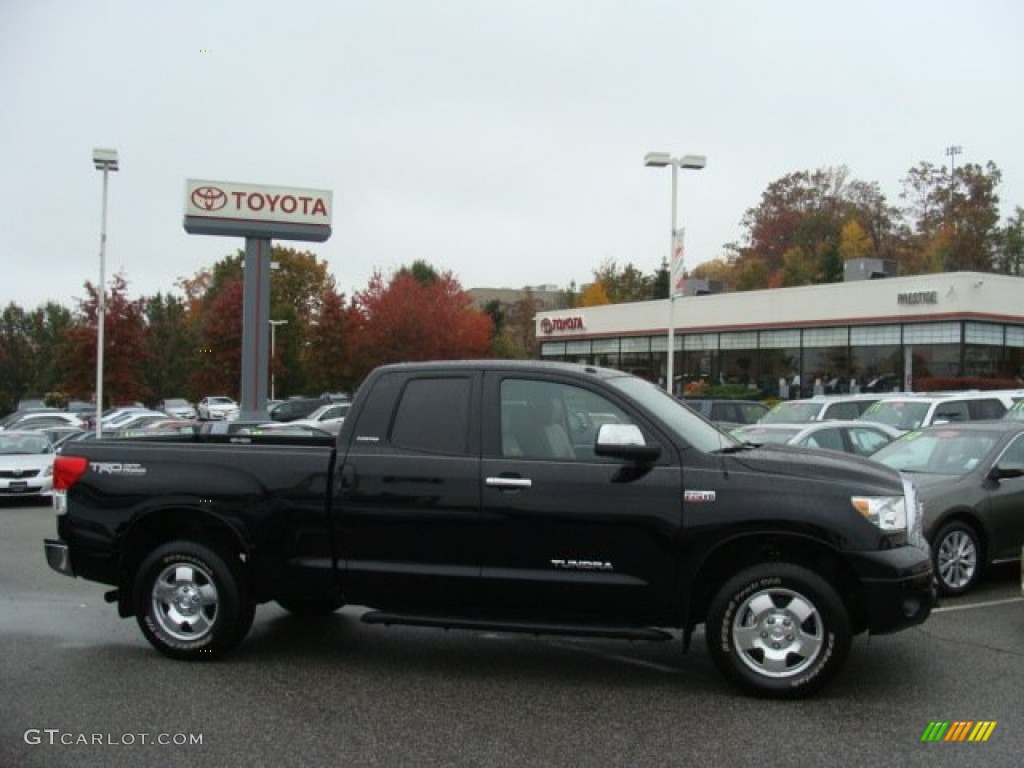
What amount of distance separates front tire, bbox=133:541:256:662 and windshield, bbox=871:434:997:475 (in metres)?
5.99

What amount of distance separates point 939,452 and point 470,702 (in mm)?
6018

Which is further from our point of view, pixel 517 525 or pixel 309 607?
pixel 309 607

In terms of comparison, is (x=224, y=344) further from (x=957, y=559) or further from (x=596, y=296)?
(x=957, y=559)

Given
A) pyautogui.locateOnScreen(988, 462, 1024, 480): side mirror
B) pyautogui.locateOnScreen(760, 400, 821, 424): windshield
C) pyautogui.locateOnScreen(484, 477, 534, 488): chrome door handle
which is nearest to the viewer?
pyautogui.locateOnScreen(484, 477, 534, 488): chrome door handle

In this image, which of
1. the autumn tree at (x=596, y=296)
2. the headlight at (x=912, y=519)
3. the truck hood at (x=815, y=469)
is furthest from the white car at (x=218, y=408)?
the headlight at (x=912, y=519)

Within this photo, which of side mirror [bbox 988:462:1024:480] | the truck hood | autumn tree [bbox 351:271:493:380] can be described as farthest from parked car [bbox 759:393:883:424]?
autumn tree [bbox 351:271:493:380]

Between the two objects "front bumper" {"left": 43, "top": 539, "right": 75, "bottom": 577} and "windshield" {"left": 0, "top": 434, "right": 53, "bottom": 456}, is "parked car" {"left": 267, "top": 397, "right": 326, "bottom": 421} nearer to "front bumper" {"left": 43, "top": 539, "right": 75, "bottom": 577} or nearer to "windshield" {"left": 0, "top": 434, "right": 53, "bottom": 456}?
"windshield" {"left": 0, "top": 434, "right": 53, "bottom": 456}

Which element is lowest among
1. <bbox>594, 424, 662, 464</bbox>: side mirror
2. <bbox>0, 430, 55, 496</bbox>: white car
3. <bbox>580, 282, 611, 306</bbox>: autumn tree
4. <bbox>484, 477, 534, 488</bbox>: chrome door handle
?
<bbox>0, 430, 55, 496</bbox>: white car

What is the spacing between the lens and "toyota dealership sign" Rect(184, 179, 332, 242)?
3381 centimetres

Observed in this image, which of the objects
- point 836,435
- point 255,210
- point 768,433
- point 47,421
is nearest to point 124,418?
point 47,421

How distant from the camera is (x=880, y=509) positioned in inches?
219

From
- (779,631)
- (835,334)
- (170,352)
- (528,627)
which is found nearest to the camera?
(779,631)

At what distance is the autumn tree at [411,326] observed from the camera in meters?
54.3

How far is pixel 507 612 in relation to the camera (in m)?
5.94
